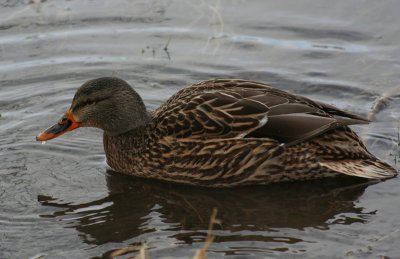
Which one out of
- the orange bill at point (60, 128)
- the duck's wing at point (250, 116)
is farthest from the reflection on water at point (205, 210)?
the orange bill at point (60, 128)

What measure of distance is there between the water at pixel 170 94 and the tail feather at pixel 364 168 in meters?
0.15

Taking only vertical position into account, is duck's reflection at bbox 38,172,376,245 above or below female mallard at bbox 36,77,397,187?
below

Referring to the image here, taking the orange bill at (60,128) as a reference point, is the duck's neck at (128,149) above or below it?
below

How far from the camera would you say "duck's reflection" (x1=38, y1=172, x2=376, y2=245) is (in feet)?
24.6

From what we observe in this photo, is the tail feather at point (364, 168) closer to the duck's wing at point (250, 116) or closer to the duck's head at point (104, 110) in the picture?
the duck's wing at point (250, 116)

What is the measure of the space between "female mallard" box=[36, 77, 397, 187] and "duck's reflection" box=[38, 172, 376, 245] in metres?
0.14

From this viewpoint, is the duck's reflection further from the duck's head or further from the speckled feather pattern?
the duck's head

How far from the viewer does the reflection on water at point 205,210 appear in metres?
7.38

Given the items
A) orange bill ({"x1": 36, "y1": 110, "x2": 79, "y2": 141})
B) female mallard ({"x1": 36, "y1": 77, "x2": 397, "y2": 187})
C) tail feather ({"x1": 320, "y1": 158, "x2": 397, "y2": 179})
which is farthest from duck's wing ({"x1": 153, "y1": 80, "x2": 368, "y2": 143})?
orange bill ({"x1": 36, "y1": 110, "x2": 79, "y2": 141})

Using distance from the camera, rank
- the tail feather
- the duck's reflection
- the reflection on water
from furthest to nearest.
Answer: the tail feather, the duck's reflection, the reflection on water

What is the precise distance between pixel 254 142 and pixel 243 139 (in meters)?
0.11

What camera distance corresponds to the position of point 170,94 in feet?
33.5

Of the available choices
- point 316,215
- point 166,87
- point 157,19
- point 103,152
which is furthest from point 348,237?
point 157,19

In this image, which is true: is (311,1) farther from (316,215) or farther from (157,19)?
(316,215)
